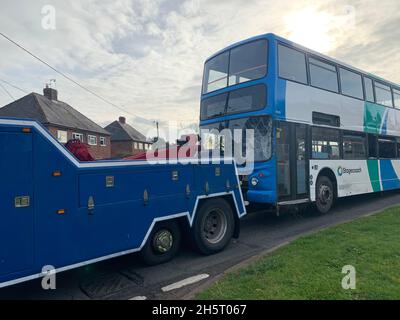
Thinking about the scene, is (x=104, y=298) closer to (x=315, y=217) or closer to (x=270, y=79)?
(x=270, y=79)

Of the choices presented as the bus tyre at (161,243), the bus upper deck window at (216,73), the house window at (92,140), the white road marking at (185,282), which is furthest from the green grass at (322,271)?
the house window at (92,140)

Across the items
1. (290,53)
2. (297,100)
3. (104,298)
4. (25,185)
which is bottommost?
(104,298)

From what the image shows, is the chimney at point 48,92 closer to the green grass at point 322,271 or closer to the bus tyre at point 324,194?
the bus tyre at point 324,194

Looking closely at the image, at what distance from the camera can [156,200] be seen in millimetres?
4867

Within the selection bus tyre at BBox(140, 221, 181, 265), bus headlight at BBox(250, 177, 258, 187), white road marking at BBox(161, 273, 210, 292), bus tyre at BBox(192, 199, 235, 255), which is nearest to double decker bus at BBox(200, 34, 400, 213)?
bus headlight at BBox(250, 177, 258, 187)

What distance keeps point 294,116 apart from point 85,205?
605cm

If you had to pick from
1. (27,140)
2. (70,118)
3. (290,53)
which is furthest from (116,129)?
(27,140)

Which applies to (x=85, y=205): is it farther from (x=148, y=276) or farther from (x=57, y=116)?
(x=57, y=116)

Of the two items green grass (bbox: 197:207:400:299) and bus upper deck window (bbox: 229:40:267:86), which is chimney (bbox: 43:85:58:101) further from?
green grass (bbox: 197:207:400:299)

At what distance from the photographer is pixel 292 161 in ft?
27.2

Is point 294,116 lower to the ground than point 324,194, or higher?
higher

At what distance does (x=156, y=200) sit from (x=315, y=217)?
5.98 m

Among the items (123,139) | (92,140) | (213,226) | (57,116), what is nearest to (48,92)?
(57,116)

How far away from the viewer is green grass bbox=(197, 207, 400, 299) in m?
3.67
